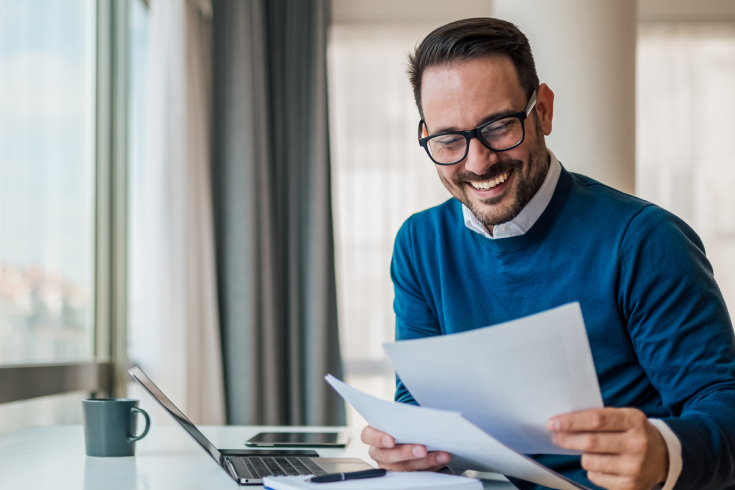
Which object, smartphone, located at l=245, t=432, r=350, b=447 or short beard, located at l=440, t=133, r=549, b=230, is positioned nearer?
short beard, located at l=440, t=133, r=549, b=230

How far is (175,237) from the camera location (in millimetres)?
2594

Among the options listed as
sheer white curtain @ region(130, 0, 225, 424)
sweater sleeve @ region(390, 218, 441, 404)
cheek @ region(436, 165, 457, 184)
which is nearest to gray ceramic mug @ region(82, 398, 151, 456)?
sweater sleeve @ region(390, 218, 441, 404)

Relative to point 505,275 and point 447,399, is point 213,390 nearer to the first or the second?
point 505,275

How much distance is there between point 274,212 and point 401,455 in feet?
8.47

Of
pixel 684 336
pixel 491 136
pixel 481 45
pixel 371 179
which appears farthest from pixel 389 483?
pixel 371 179

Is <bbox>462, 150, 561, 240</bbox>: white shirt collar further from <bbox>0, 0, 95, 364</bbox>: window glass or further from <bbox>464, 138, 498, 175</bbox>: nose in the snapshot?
<bbox>0, 0, 95, 364</bbox>: window glass

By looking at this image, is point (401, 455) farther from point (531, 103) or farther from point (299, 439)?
point (531, 103)

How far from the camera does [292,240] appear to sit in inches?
131

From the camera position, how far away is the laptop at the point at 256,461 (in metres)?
0.92

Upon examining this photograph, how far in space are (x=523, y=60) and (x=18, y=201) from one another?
1.41 m

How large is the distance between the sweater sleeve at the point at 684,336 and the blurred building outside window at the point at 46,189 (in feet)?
4.89

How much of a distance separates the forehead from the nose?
33 mm

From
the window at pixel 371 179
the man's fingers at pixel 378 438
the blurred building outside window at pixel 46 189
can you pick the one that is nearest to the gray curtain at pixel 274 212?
the window at pixel 371 179

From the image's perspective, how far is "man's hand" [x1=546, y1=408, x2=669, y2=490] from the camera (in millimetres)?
A: 688
